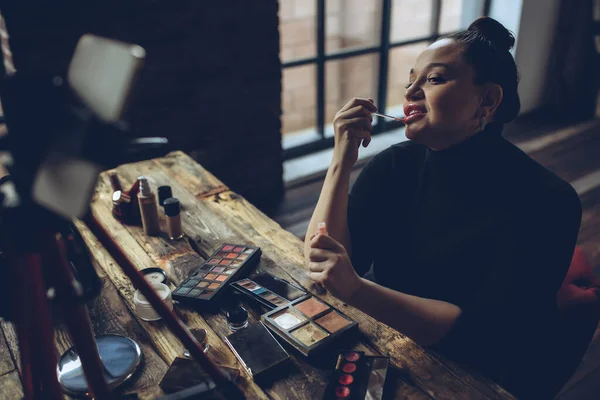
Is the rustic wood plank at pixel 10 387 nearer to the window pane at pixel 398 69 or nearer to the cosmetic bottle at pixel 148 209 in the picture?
the cosmetic bottle at pixel 148 209

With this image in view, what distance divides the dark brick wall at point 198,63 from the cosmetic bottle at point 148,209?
806 mm

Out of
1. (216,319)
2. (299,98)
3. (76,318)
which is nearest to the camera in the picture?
(76,318)

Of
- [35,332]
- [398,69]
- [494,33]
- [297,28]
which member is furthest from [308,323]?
[398,69]

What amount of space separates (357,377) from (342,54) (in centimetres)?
292

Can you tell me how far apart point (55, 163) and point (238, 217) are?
3.61ft

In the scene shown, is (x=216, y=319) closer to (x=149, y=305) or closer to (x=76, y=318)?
(x=149, y=305)

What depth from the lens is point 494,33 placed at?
1.28 m

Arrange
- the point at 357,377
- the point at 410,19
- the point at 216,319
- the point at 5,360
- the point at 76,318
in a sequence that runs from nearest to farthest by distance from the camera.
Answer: the point at 76,318 < the point at 357,377 < the point at 5,360 < the point at 216,319 < the point at 410,19

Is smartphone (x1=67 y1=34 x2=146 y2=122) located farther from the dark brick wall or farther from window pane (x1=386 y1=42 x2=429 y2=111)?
window pane (x1=386 y1=42 x2=429 y2=111)

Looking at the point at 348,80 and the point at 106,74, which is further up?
the point at 106,74

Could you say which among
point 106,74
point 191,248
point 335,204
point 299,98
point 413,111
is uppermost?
point 106,74

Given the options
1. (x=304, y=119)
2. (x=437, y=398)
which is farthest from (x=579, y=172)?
(x=437, y=398)

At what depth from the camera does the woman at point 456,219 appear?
1157mm

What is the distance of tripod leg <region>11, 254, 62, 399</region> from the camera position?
0.79m
